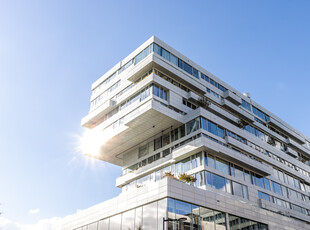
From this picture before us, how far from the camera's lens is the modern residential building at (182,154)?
28.6 meters

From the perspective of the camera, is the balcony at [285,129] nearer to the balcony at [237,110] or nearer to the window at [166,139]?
the balcony at [237,110]

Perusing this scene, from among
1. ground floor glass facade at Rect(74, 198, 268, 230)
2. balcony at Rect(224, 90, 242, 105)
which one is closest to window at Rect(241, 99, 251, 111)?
balcony at Rect(224, 90, 242, 105)

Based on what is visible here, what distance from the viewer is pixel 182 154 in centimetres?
3897

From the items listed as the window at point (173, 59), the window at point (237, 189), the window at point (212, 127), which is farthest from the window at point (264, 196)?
the window at point (173, 59)

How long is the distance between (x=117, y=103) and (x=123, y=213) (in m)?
19.9

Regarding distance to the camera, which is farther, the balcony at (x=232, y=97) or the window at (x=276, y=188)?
the balcony at (x=232, y=97)

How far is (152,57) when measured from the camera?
42250mm

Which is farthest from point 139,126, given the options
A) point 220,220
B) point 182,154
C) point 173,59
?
point 220,220

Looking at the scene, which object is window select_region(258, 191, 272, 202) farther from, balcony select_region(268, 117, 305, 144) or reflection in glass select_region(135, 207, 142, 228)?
reflection in glass select_region(135, 207, 142, 228)

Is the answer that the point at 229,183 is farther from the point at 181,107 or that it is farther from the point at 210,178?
the point at 181,107

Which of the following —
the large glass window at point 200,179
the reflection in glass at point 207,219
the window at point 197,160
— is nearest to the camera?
the reflection in glass at point 207,219

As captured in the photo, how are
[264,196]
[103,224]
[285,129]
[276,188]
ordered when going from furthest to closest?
[285,129], [276,188], [264,196], [103,224]

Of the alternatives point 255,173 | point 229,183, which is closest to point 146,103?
point 229,183

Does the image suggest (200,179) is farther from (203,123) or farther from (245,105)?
(245,105)
